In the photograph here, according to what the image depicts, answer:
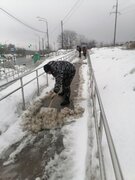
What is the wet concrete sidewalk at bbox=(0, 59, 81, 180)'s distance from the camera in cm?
412

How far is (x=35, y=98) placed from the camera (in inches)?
342

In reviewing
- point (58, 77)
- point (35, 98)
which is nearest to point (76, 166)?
point (58, 77)

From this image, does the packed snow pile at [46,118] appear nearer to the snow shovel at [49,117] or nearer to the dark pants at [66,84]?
the snow shovel at [49,117]

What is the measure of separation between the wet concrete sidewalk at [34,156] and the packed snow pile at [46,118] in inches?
8.9

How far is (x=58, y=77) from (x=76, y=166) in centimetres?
330

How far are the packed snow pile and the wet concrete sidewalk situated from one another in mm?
226

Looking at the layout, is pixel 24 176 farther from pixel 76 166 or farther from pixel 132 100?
pixel 132 100

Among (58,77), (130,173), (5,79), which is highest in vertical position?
(58,77)

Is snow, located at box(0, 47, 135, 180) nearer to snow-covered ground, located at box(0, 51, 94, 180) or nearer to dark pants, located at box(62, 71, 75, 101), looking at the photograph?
snow-covered ground, located at box(0, 51, 94, 180)

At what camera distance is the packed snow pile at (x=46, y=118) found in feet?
19.5

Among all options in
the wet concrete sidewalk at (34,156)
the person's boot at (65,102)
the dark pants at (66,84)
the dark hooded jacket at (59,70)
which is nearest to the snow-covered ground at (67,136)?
the wet concrete sidewalk at (34,156)

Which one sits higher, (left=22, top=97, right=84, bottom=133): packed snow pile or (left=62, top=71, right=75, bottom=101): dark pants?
(left=62, top=71, right=75, bottom=101): dark pants

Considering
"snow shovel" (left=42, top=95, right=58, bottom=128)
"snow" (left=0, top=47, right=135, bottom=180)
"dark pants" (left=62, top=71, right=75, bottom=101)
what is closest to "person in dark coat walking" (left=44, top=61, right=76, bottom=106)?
"dark pants" (left=62, top=71, right=75, bottom=101)

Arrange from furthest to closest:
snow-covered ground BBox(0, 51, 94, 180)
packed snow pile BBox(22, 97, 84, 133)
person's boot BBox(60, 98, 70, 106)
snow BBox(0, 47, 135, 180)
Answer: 1. person's boot BBox(60, 98, 70, 106)
2. packed snow pile BBox(22, 97, 84, 133)
3. snow-covered ground BBox(0, 51, 94, 180)
4. snow BBox(0, 47, 135, 180)
